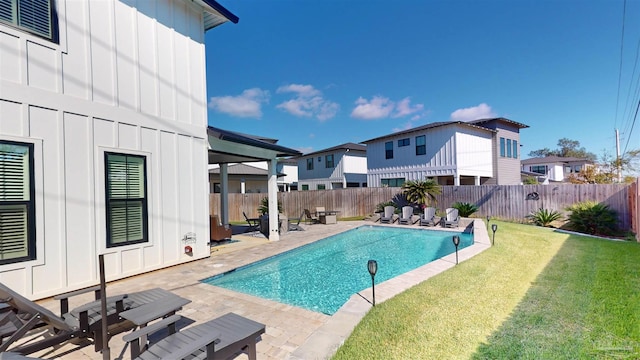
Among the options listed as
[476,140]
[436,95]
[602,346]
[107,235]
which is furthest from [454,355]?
[436,95]

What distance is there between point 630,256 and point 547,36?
36.9 ft

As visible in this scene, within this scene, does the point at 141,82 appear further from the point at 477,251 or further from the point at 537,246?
the point at 537,246

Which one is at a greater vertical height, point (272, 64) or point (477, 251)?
point (272, 64)

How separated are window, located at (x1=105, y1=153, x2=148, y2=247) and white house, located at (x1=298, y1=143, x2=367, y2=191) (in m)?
22.9

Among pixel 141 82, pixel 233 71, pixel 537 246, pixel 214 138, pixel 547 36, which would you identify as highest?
pixel 233 71

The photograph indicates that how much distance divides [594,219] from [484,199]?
16.8 ft

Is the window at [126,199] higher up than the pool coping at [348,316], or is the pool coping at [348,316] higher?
the window at [126,199]

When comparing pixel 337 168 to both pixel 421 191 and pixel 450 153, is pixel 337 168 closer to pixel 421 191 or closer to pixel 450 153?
pixel 450 153

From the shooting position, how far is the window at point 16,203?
4.55 metres

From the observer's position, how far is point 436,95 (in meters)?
24.0

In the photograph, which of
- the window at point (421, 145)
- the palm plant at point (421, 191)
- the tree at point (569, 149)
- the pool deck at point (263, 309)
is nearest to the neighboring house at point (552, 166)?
the window at point (421, 145)

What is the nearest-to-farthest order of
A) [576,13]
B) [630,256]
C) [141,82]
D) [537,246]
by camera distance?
[141,82] < [630,256] < [537,246] < [576,13]

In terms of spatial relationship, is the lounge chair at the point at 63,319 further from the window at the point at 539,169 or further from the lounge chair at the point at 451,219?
the window at the point at 539,169

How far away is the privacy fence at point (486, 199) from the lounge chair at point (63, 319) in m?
13.9
